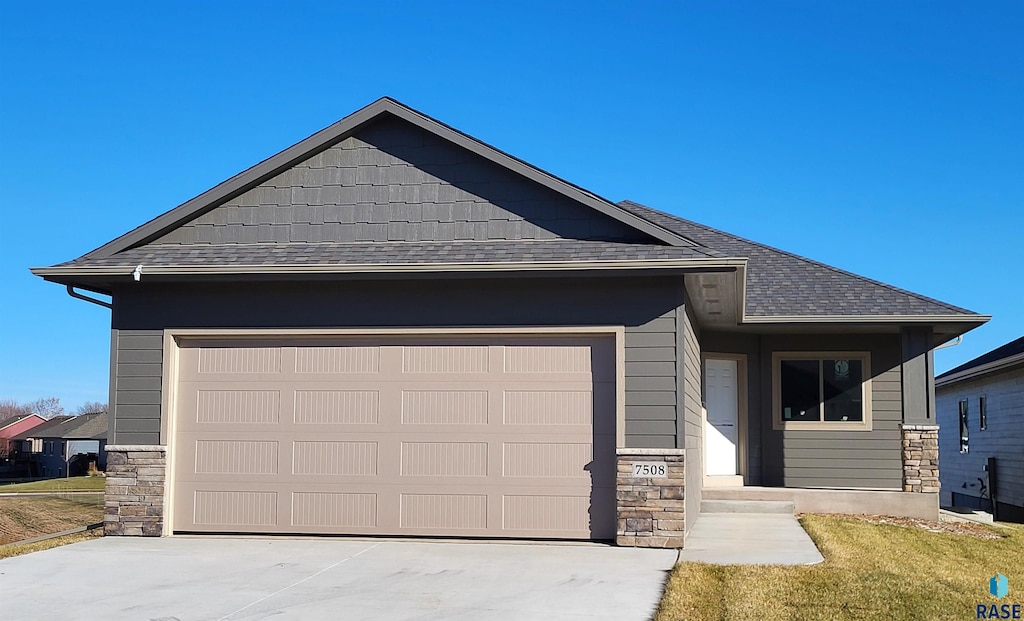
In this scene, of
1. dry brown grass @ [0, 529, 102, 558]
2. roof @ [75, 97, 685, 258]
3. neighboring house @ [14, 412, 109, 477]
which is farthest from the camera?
neighboring house @ [14, 412, 109, 477]

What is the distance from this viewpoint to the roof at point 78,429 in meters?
63.4

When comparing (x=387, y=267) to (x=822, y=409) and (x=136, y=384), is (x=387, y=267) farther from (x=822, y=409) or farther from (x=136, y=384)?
(x=822, y=409)

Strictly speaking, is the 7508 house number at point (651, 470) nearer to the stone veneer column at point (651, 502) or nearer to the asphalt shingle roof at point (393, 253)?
the stone veneer column at point (651, 502)

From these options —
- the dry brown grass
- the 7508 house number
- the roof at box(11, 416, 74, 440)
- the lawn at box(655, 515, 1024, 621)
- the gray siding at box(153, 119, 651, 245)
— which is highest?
the gray siding at box(153, 119, 651, 245)

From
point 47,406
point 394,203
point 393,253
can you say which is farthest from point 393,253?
point 47,406

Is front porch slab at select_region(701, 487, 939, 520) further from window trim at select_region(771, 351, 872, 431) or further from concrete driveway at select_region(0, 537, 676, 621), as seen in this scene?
concrete driveway at select_region(0, 537, 676, 621)

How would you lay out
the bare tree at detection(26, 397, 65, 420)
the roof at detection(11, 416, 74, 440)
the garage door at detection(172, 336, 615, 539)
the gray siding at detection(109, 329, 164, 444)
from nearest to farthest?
1. the garage door at detection(172, 336, 615, 539)
2. the gray siding at detection(109, 329, 164, 444)
3. the roof at detection(11, 416, 74, 440)
4. the bare tree at detection(26, 397, 65, 420)

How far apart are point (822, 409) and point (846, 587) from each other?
29.2 feet

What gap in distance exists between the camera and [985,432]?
2311 centimetres

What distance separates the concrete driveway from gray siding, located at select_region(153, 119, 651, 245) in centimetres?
357

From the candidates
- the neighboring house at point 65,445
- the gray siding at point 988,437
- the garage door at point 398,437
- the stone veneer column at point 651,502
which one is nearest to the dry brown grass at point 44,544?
the garage door at point 398,437

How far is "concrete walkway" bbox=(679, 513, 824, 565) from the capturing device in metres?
9.73

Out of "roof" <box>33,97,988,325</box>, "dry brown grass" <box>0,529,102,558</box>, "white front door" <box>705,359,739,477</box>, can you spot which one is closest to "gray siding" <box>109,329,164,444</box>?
"roof" <box>33,97,988,325</box>

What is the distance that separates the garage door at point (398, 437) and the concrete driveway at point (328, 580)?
1.30 ft
